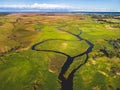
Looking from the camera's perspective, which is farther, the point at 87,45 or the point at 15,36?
the point at 15,36

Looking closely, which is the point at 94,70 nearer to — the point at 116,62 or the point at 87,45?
the point at 116,62

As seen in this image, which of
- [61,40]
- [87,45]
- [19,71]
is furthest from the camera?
[61,40]

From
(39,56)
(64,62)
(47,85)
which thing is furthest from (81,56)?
(47,85)

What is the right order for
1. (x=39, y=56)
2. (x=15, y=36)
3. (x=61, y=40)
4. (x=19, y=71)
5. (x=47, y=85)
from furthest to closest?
(x=15, y=36) → (x=61, y=40) → (x=39, y=56) → (x=19, y=71) → (x=47, y=85)

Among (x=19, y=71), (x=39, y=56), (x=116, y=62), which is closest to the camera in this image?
(x=19, y=71)

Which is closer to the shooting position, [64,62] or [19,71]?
[19,71]

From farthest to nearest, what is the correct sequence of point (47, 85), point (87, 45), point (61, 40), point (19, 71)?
point (61, 40), point (87, 45), point (19, 71), point (47, 85)

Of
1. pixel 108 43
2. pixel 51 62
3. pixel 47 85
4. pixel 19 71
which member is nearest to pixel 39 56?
pixel 51 62

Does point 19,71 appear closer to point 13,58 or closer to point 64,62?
point 13,58
